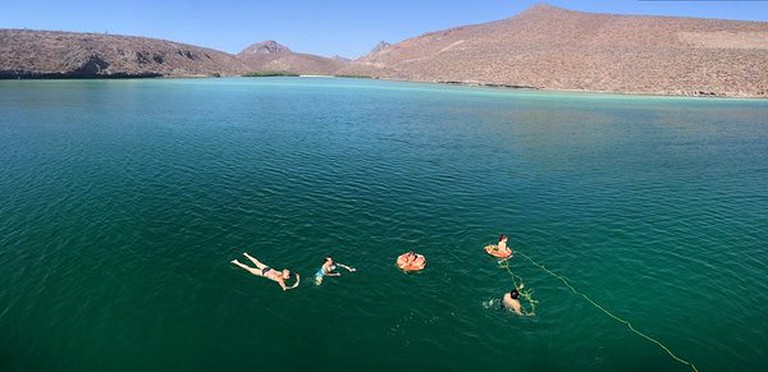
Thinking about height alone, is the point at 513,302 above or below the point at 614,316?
above

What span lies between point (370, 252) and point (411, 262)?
317 centimetres

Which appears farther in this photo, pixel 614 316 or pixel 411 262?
pixel 411 262

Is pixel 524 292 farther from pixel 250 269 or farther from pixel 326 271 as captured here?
pixel 250 269

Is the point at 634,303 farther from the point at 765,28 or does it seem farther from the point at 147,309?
the point at 765,28

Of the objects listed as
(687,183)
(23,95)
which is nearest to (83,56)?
(23,95)

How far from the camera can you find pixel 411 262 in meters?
25.0

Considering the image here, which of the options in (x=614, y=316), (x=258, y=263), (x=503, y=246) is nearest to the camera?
(x=614, y=316)

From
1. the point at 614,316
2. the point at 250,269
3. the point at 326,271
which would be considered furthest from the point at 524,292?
the point at 250,269

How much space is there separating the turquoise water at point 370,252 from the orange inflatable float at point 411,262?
2.34 ft

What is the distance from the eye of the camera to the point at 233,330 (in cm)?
1955

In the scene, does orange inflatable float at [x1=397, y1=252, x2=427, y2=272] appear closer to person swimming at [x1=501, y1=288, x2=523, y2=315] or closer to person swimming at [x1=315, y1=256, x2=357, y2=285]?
person swimming at [x1=315, y1=256, x2=357, y2=285]

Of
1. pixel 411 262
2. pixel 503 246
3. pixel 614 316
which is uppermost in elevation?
pixel 503 246

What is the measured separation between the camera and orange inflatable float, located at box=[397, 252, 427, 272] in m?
24.8

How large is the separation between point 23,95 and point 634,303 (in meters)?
135
